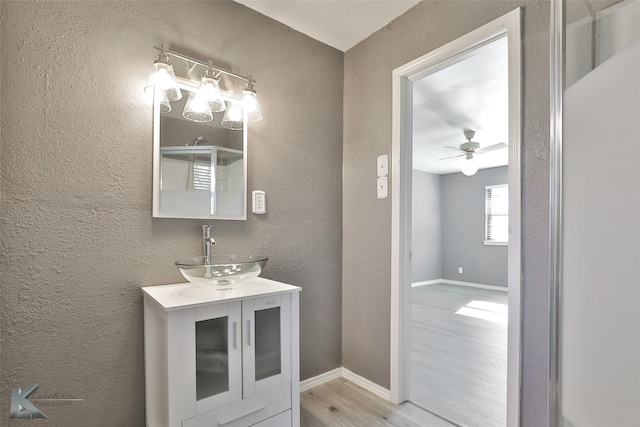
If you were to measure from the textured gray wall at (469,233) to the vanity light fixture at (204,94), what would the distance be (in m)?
5.67

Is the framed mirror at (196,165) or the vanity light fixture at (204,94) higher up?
the vanity light fixture at (204,94)

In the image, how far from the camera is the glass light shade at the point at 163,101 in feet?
5.20

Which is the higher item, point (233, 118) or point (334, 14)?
point (334, 14)

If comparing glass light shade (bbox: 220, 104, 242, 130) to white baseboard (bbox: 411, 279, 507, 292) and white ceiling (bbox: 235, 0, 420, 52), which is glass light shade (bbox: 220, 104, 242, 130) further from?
white baseboard (bbox: 411, 279, 507, 292)

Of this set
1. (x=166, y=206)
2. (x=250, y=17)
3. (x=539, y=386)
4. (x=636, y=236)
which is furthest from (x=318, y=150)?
(x=636, y=236)

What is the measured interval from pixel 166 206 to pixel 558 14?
162 centimetres

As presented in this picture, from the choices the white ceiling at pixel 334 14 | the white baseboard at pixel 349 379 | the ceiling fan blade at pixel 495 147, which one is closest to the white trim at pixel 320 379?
the white baseboard at pixel 349 379

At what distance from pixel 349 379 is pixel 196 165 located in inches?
67.7

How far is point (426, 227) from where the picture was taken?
6.65 meters

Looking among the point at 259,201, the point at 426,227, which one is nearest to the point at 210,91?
the point at 259,201

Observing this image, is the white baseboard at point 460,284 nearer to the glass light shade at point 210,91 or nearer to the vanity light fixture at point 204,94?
the vanity light fixture at point 204,94

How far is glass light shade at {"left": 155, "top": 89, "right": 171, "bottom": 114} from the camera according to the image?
5.20 ft

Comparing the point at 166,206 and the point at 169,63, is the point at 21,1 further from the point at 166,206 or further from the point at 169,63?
the point at 166,206

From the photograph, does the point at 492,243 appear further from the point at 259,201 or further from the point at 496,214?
the point at 259,201
